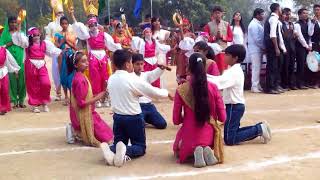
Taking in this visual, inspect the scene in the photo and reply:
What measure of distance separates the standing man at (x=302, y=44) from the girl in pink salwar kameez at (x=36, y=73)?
18.6ft

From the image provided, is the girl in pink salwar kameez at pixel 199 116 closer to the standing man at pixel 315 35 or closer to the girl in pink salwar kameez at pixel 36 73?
the girl in pink salwar kameez at pixel 36 73

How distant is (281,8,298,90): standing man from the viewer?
1108 centimetres

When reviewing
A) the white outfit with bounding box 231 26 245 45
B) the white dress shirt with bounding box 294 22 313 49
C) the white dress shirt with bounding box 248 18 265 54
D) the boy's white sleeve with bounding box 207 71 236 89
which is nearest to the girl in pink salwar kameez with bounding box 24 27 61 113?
the white outfit with bounding box 231 26 245 45

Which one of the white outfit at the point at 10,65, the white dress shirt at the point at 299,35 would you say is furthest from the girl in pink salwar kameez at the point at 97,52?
the white dress shirt at the point at 299,35

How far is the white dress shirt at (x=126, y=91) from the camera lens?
5.42 metres

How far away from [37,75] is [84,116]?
3183 millimetres

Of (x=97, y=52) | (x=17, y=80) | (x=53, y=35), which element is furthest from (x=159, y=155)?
(x=53, y=35)

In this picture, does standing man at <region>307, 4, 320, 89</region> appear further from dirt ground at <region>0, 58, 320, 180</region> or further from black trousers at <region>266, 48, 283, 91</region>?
dirt ground at <region>0, 58, 320, 180</region>

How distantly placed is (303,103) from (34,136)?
199 inches

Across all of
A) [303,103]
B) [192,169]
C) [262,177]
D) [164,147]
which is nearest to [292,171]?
[262,177]

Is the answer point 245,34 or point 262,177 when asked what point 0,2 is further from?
point 262,177

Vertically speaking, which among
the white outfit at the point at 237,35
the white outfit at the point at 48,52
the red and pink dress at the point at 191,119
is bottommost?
the red and pink dress at the point at 191,119

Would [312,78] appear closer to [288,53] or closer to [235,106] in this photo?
[288,53]

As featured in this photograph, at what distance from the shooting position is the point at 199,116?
518 cm
